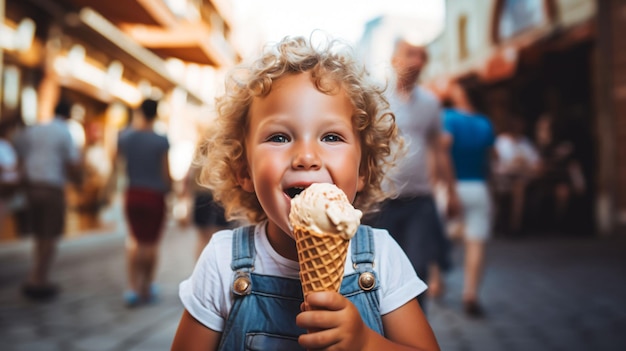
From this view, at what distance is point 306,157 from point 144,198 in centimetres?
412

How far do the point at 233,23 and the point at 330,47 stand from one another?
28.7 m

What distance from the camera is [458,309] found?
15.1 ft

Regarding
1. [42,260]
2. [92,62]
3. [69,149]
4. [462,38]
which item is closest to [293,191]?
[42,260]

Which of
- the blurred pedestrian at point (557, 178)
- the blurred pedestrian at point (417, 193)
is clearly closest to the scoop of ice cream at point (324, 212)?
the blurred pedestrian at point (417, 193)

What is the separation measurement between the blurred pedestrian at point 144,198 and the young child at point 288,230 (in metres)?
3.74

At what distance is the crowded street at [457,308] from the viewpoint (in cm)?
353

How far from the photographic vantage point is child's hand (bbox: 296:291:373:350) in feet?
3.45

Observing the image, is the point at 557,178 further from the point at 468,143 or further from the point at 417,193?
the point at 417,193

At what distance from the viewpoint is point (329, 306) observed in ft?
3.51

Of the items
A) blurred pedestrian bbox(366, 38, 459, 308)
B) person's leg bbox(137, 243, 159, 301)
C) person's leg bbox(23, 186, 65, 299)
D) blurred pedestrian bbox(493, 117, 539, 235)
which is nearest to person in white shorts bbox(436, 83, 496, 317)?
blurred pedestrian bbox(366, 38, 459, 308)

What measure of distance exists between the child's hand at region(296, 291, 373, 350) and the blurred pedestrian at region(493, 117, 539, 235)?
9.09m

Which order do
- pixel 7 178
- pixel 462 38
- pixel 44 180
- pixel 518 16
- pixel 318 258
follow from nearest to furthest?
1. pixel 318 258
2. pixel 44 180
3. pixel 7 178
4. pixel 518 16
5. pixel 462 38

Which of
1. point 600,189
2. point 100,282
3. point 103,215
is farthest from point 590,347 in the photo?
point 103,215

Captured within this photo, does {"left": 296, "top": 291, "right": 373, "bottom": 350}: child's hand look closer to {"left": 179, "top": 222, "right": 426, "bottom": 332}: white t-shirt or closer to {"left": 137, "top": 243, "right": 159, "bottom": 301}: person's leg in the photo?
{"left": 179, "top": 222, "right": 426, "bottom": 332}: white t-shirt
